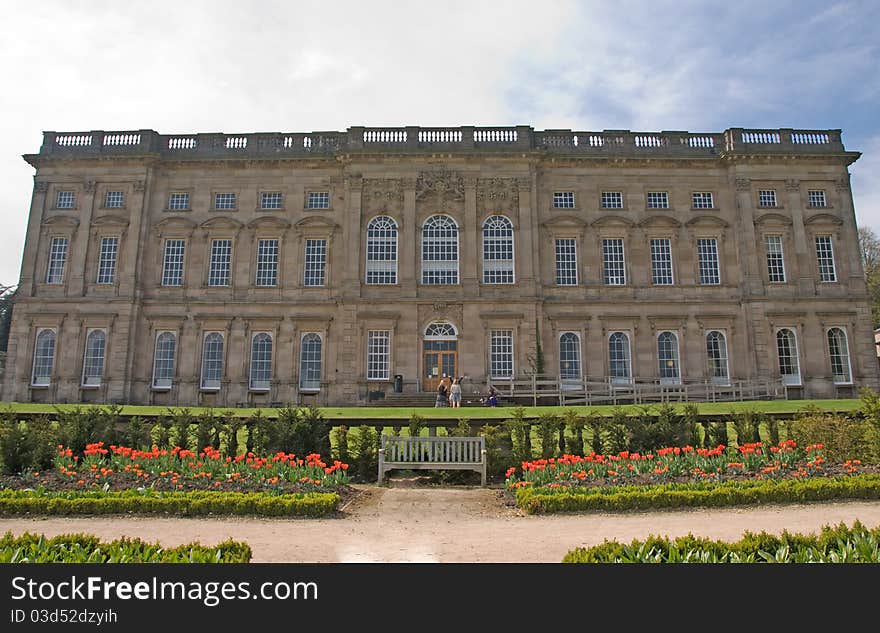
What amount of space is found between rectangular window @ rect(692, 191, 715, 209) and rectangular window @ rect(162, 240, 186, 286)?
93.6 ft

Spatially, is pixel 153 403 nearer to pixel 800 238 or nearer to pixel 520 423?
pixel 520 423

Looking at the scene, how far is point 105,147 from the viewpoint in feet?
114

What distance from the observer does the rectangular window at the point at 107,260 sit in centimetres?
3347

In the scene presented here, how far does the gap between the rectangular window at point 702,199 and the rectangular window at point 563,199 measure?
22.4ft

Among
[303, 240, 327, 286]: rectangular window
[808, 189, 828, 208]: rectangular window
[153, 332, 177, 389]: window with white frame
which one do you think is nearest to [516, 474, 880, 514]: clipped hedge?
[303, 240, 327, 286]: rectangular window

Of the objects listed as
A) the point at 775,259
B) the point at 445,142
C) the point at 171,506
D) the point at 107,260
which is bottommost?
the point at 171,506

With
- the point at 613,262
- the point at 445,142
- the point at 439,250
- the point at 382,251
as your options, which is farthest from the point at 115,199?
the point at 613,262

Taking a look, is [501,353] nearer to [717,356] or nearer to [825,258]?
[717,356]

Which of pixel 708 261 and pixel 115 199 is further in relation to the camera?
pixel 115 199

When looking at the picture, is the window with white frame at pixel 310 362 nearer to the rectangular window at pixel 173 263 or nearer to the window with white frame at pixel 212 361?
the window with white frame at pixel 212 361

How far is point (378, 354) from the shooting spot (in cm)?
3178

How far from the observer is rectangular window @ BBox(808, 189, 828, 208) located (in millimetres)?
33625

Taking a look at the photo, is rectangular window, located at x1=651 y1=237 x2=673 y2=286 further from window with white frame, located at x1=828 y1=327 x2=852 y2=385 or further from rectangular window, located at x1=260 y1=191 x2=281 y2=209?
rectangular window, located at x1=260 y1=191 x2=281 y2=209

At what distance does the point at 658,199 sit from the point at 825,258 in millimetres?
9454
